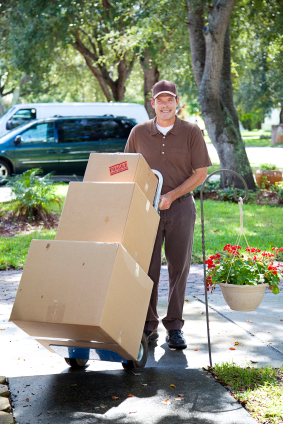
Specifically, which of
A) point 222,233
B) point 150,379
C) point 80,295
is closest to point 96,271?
point 80,295

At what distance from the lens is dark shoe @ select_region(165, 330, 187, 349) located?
13.8ft

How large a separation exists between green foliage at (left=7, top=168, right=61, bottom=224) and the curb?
20.0 ft

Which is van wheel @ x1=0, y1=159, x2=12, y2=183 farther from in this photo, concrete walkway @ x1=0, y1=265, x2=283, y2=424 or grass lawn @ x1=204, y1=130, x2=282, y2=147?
grass lawn @ x1=204, y1=130, x2=282, y2=147

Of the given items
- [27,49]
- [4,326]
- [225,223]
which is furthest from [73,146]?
[4,326]

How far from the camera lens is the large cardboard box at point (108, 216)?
11.0 feet

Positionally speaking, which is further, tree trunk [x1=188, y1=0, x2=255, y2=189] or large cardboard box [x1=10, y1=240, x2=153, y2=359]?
tree trunk [x1=188, y1=0, x2=255, y2=189]

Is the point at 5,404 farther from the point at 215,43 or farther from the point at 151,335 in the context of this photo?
the point at 215,43

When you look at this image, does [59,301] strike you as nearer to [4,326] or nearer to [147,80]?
[4,326]

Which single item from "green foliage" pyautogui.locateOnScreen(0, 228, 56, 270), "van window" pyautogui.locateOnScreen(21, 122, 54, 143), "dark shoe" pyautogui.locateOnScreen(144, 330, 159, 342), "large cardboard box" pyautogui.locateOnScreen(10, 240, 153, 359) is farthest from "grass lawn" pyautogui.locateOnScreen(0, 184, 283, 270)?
"van window" pyautogui.locateOnScreen(21, 122, 54, 143)

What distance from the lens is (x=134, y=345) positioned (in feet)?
11.0

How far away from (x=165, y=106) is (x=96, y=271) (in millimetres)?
1588

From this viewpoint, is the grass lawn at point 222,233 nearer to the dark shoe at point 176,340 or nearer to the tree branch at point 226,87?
the tree branch at point 226,87

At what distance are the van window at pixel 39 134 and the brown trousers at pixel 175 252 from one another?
11.4 m

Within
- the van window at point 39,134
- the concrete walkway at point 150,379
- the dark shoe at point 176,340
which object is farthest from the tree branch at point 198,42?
the dark shoe at point 176,340
